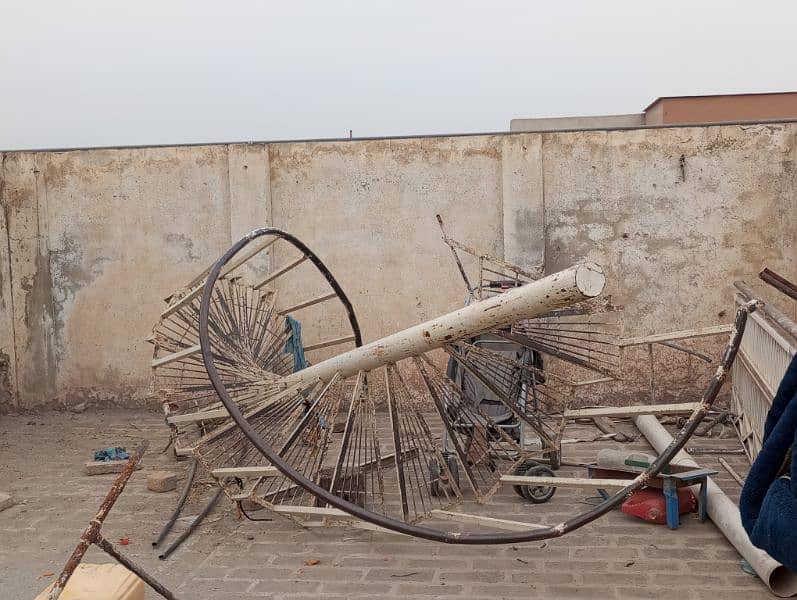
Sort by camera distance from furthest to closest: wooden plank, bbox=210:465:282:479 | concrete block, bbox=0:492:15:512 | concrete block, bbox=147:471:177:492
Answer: concrete block, bbox=147:471:177:492, concrete block, bbox=0:492:15:512, wooden plank, bbox=210:465:282:479

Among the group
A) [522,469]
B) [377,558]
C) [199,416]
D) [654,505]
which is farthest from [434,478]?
[199,416]

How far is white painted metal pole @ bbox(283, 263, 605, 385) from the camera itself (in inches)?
118

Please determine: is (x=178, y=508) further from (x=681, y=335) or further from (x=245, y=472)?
(x=681, y=335)

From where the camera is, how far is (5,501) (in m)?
5.32

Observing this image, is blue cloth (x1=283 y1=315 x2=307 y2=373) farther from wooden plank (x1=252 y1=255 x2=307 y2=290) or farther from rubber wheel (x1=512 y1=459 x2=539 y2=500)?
rubber wheel (x1=512 y1=459 x2=539 y2=500)

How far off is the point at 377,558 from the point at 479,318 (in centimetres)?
165

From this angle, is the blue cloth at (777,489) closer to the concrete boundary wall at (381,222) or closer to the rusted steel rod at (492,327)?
the rusted steel rod at (492,327)

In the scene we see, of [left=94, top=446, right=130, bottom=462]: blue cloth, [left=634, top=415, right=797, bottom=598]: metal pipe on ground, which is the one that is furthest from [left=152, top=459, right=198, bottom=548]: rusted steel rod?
[left=634, top=415, right=797, bottom=598]: metal pipe on ground

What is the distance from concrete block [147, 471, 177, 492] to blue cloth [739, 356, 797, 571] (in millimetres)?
4386

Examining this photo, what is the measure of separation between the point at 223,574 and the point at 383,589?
0.85 m

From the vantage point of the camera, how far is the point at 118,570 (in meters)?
3.30

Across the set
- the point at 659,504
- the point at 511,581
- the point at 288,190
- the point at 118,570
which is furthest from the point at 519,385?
the point at 288,190

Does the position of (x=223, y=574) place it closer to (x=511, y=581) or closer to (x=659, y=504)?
(x=511, y=581)

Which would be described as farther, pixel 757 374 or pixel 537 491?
pixel 757 374
